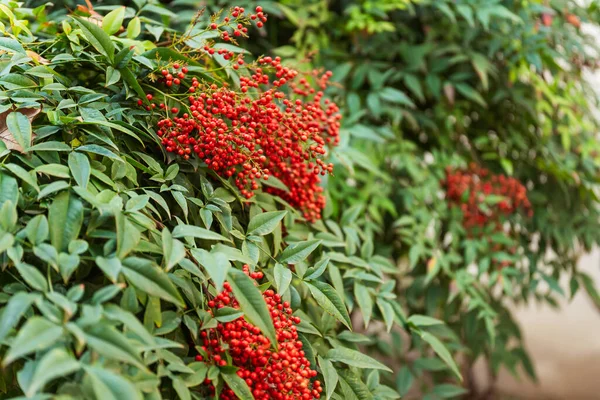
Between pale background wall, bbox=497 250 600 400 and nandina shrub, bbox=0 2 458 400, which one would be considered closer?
nandina shrub, bbox=0 2 458 400

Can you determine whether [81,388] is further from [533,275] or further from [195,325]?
[533,275]

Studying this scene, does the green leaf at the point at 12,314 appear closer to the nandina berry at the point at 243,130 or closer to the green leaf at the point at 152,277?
the green leaf at the point at 152,277

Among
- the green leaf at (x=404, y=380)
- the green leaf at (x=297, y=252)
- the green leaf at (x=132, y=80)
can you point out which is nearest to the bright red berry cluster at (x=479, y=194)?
the green leaf at (x=404, y=380)

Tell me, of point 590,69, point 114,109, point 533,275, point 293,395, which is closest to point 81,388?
point 293,395

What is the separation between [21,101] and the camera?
72 centimetres

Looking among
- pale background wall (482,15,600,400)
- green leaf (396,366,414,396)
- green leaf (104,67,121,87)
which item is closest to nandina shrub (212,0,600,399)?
green leaf (396,366,414,396)

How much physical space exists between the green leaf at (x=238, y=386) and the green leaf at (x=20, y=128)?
0.34m

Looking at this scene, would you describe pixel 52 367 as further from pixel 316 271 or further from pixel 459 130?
pixel 459 130

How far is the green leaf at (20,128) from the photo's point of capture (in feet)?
2.24

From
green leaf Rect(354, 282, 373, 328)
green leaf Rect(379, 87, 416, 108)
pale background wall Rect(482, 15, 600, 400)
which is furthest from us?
pale background wall Rect(482, 15, 600, 400)

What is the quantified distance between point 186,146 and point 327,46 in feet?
2.22

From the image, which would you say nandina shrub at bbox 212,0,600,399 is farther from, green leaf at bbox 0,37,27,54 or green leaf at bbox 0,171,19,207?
green leaf at bbox 0,171,19,207

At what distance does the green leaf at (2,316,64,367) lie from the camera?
49 cm

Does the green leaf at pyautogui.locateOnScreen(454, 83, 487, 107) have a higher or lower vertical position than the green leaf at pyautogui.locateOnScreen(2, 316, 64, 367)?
lower
